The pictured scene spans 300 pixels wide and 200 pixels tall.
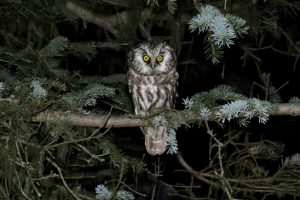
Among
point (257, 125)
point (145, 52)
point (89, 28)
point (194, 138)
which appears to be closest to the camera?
point (145, 52)

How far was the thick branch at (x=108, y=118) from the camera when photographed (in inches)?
101

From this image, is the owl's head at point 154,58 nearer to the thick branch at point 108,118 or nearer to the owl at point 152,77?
the owl at point 152,77

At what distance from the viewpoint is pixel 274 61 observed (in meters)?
6.66

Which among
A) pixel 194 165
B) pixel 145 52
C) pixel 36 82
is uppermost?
pixel 145 52

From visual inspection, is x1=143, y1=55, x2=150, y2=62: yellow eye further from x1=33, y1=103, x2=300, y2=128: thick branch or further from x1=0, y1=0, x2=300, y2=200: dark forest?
x1=33, y1=103, x2=300, y2=128: thick branch

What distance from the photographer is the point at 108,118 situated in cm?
261

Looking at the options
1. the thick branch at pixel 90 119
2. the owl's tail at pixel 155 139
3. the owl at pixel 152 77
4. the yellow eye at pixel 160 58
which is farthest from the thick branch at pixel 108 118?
the owl's tail at pixel 155 139

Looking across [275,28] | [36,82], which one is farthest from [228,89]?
[275,28]

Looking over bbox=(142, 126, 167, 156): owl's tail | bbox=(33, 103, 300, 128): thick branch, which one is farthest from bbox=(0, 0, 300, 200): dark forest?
bbox=(142, 126, 167, 156): owl's tail

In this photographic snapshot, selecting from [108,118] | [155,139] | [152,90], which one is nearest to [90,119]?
[108,118]

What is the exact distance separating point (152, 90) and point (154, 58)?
0.80 feet

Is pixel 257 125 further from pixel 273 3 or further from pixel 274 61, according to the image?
pixel 274 61

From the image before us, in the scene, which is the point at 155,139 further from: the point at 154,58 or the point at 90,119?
the point at 90,119

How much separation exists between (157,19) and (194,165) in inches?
115
